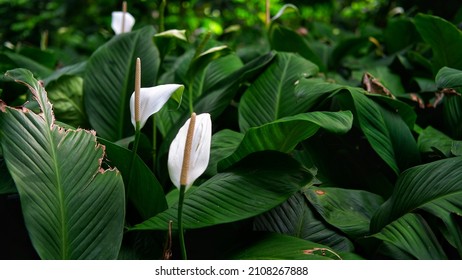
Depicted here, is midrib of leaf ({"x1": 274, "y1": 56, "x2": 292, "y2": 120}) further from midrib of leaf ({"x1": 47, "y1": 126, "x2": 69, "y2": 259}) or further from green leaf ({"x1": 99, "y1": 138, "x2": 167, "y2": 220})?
midrib of leaf ({"x1": 47, "y1": 126, "x2": 69, "y2": 259})

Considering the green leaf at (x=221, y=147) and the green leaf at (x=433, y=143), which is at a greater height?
the green leaf at (x=221, y=147)

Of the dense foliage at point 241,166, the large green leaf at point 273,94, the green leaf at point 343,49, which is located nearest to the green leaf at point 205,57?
the dense foliage at point 241,166

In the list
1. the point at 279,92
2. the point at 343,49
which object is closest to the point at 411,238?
the point at 279,92

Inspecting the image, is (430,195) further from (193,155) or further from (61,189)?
(61,189)

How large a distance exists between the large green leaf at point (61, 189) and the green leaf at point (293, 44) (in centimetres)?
93

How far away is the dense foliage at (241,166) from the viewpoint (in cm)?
83

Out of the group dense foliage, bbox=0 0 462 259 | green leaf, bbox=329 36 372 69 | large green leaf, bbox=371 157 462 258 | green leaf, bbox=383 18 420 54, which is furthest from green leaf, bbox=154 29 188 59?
green leaf, bbox=383 18 420 54

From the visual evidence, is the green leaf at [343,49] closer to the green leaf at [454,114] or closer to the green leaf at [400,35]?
the green leaf at [400,35]

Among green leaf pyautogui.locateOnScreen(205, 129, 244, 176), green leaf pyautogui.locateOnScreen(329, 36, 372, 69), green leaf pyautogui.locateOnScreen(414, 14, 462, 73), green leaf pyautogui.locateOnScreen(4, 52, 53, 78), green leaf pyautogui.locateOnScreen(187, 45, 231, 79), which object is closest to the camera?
green leaf pyautogui.locateOnScreen(205, 129, 244, 176)

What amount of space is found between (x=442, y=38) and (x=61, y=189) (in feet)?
3.33

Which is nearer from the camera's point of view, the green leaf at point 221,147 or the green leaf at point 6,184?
the green leaf at point 6,184

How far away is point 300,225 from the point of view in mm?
934

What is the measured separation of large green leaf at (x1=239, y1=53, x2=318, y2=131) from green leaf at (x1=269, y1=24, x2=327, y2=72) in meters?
0.36

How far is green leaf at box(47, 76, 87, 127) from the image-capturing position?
136cm
